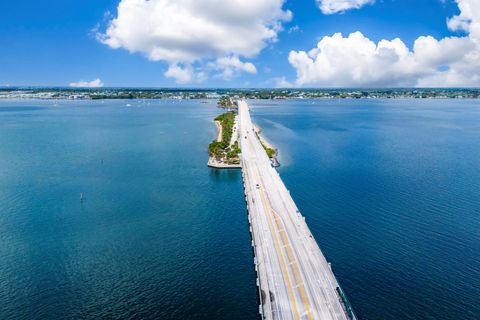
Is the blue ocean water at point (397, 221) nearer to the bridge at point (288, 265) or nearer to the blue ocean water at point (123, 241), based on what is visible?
the bridge at point (288, 265)

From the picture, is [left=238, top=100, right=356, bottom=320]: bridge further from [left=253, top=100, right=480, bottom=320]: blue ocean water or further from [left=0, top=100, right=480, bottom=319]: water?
[left=253, top=100, right=480, bottom=320]: blue ocean water

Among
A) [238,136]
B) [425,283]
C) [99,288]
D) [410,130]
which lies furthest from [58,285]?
[410,130]

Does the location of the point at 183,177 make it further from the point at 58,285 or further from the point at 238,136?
the point at 238,136

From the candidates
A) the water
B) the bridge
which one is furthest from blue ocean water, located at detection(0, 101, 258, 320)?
the bridge

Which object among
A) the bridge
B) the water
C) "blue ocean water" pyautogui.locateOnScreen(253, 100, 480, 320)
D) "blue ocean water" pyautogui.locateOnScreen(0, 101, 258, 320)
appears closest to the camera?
the bridge

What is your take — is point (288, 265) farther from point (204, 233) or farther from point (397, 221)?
point (397, 221)

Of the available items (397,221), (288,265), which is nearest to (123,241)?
(288,265)
